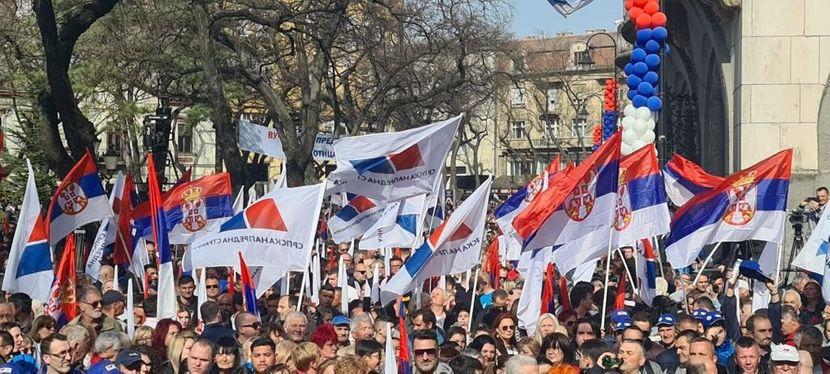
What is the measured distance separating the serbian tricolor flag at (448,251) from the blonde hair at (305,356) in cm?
280

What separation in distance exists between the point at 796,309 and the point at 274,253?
432 cm

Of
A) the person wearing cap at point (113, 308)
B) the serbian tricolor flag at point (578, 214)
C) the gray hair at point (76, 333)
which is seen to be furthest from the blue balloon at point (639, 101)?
the gray hair at point (76, 333)

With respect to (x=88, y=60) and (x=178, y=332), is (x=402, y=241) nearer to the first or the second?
(x=178, y=332)

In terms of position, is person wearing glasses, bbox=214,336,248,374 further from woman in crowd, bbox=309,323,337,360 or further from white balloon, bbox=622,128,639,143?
white balloon, bbox=622,128,639,143

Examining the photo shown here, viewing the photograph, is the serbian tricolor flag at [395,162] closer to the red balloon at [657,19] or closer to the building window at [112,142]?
the red balloon at [657,19]

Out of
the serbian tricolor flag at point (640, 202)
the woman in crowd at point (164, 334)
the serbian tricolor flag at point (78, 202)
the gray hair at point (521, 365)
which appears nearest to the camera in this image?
the gray hair at point (521, 365)

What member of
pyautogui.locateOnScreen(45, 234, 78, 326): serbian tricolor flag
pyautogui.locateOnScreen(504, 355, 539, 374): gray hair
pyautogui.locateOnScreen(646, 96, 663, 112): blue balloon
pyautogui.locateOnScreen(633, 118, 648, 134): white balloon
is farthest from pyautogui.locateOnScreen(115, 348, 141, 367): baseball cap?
pyautogui.locateOnScreen(646, 96, 663, 112): blue balloon

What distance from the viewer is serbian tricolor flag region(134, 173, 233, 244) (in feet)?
54.9

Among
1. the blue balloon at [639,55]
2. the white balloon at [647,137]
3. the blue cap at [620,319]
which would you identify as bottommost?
the blue cap at [620,319]

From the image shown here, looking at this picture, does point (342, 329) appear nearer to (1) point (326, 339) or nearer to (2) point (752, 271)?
(1) point (326, 339)

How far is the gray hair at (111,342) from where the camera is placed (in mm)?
9953

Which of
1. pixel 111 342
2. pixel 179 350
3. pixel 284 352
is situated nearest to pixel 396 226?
pixel 179 350

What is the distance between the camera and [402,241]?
17797mm

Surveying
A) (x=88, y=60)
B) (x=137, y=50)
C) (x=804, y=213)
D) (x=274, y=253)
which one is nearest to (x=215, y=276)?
(x=274, y=253)
